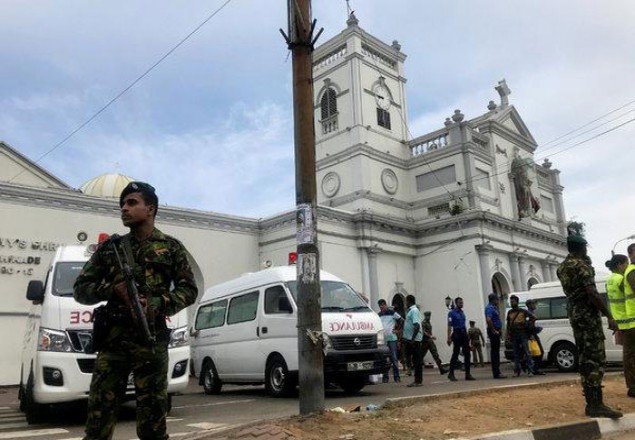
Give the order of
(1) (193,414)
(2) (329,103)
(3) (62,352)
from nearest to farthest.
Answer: (3) (62,352) < (1) (193,414) < (2) (329,103)

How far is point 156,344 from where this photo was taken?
336cm

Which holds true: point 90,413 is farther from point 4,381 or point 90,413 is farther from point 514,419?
point 4,381

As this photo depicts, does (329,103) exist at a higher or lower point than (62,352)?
higher

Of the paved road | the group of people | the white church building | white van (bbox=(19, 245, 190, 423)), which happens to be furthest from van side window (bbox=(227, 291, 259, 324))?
the white church building

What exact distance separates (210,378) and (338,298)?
3.78m

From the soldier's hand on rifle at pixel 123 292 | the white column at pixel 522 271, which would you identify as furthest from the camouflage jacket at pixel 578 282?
the white column at pixel 522 271

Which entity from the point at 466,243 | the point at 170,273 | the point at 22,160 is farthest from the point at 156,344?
the point at 466,243

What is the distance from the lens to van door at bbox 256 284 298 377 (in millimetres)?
9266

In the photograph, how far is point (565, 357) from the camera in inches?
553

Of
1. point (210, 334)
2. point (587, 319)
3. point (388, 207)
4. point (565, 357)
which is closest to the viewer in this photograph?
point (587, 319)

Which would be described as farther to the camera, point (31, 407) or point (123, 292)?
point (31, 407)

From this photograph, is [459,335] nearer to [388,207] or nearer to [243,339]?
[243,339]

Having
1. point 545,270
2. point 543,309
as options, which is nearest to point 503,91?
point 545,270

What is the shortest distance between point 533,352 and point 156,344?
11.9m
